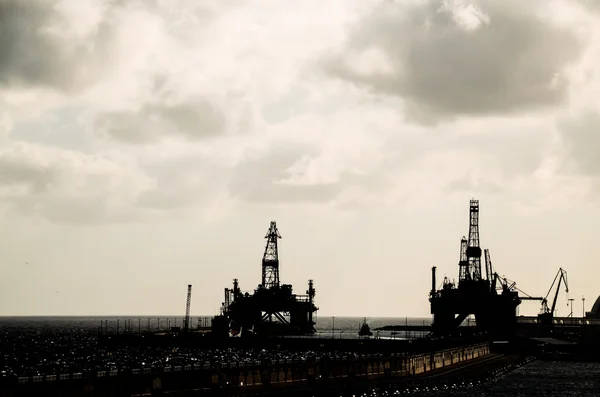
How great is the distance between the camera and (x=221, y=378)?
90250mm

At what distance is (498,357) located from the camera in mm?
184000

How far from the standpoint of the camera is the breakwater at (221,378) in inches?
2916

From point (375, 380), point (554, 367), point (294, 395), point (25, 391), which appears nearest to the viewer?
point (25, 391)

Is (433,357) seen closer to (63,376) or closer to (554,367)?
(554,367)

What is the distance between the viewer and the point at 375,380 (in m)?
113

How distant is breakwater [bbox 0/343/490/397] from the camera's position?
2916 inches

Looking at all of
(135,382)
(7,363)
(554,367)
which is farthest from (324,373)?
(7,363)

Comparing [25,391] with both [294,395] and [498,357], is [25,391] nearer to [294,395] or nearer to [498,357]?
[294,395]

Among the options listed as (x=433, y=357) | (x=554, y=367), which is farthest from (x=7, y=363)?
(x=554, y=367)

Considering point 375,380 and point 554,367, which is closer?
point 375,380

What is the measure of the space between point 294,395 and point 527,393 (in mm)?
40017

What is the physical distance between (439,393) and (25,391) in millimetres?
58259

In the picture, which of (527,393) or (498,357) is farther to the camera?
(498,357)

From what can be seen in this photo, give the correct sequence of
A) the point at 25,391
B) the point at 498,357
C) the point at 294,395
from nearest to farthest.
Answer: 1. the point at 25,391
2. the point at 294,395
3. the point at 498,357
